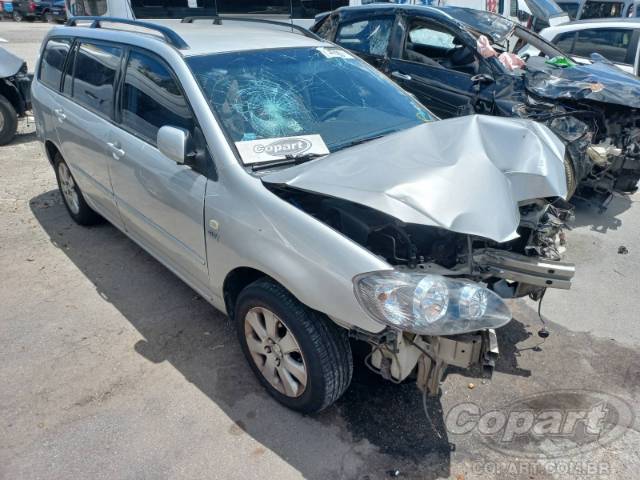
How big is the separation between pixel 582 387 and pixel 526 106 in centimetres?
316

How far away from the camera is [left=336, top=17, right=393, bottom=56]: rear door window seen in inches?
250

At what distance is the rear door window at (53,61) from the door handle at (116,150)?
142 cm

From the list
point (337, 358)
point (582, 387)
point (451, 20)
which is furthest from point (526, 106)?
point (337, 358)

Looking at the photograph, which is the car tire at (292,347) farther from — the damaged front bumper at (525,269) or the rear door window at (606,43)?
the rear door window at (606,43)

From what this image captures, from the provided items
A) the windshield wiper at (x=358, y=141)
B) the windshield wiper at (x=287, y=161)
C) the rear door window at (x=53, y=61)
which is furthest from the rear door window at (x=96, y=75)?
the windshield wiper at (x=358, y=141)

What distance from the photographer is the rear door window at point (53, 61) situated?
4.43 meters

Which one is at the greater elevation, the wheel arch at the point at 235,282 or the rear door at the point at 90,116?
the rear door at the point at 90,116

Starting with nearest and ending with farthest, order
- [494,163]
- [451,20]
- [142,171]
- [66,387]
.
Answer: [494,163], [66,387], [142,171], [451,20]

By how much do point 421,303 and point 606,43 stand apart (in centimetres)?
748

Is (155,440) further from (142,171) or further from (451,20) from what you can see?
(451,20)

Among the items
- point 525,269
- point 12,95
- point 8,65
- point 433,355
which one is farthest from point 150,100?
point 8,65

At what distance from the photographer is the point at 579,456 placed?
2.51 metres

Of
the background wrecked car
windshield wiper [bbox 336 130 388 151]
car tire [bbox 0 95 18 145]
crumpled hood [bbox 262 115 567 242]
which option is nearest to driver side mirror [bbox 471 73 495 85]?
the background wrecked car

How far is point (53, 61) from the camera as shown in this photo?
4.62 metres
